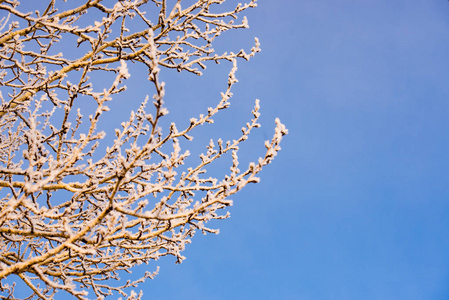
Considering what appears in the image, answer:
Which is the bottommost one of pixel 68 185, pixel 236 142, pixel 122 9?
pixel 68 185

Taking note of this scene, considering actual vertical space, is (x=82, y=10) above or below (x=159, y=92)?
above

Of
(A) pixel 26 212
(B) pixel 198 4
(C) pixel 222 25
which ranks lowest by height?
(A) pixel 26 212

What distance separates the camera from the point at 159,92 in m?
1.79

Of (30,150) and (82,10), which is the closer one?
(30,150)

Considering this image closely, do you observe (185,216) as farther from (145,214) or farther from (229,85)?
(229,85)

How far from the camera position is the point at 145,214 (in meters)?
2.50

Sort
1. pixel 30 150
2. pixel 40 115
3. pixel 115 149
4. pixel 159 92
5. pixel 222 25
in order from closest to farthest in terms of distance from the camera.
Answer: pixel 159 92
pixel 30 150
pixel 115 149
pixel 222 25
pixel 40 115

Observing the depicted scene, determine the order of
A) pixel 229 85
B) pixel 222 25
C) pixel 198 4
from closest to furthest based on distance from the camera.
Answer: pixel 229 85 < pixel 198 4 < pixel 222 25

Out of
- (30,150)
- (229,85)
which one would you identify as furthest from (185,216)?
(229,85)

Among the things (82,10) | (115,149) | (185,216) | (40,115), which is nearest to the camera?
(185,216)

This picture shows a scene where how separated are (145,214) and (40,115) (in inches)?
194

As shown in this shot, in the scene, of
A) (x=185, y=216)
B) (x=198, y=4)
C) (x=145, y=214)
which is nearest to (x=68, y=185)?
(x=145, y=214)

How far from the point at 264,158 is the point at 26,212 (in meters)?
1.81

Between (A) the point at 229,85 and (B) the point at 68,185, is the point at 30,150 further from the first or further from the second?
(A) the point at 229,85
